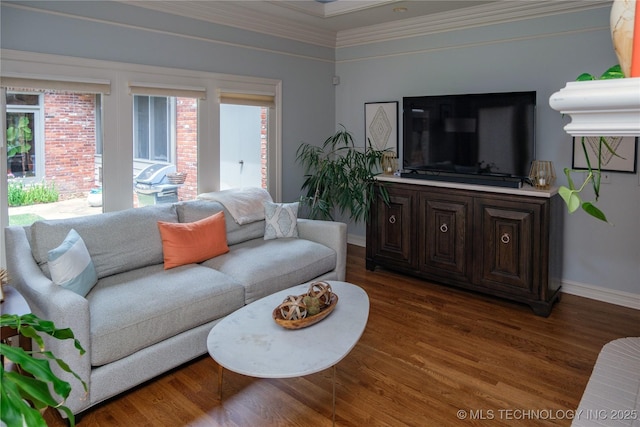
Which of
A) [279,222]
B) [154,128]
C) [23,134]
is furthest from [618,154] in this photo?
[23,134]

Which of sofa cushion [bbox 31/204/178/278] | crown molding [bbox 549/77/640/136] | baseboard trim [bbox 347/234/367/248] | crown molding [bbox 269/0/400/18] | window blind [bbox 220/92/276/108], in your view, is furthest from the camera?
baseboard trim [bbox 347/234/367/248]

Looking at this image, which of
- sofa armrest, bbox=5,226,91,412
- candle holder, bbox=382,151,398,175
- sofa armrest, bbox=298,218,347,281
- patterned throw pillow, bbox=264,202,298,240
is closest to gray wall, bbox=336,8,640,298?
candle holder, bbox=382,151,398,175

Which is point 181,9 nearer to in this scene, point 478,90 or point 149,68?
point 149,68

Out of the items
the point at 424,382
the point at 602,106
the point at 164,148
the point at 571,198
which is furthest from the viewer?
the point at 164,148

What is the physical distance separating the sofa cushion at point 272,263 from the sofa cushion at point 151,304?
0.41 ft

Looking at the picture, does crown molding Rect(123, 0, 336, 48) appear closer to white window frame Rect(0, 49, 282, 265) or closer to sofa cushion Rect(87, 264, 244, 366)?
white window frame Rect(0, 49, 282, 265)

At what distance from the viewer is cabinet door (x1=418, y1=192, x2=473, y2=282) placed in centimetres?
403

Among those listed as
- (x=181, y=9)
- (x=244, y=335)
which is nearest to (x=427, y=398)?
(x=244, y=335)

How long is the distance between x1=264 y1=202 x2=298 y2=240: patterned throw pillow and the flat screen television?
4.23 feet

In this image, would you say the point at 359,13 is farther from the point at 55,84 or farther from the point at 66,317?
the point at 66,317

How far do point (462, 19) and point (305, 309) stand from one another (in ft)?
11.1

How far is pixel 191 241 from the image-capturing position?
3408 millimetres

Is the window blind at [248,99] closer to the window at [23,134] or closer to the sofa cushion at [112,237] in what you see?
the sofa cushion at [112,237]

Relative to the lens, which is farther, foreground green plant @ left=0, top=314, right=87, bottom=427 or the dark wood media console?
the dark wood media console
